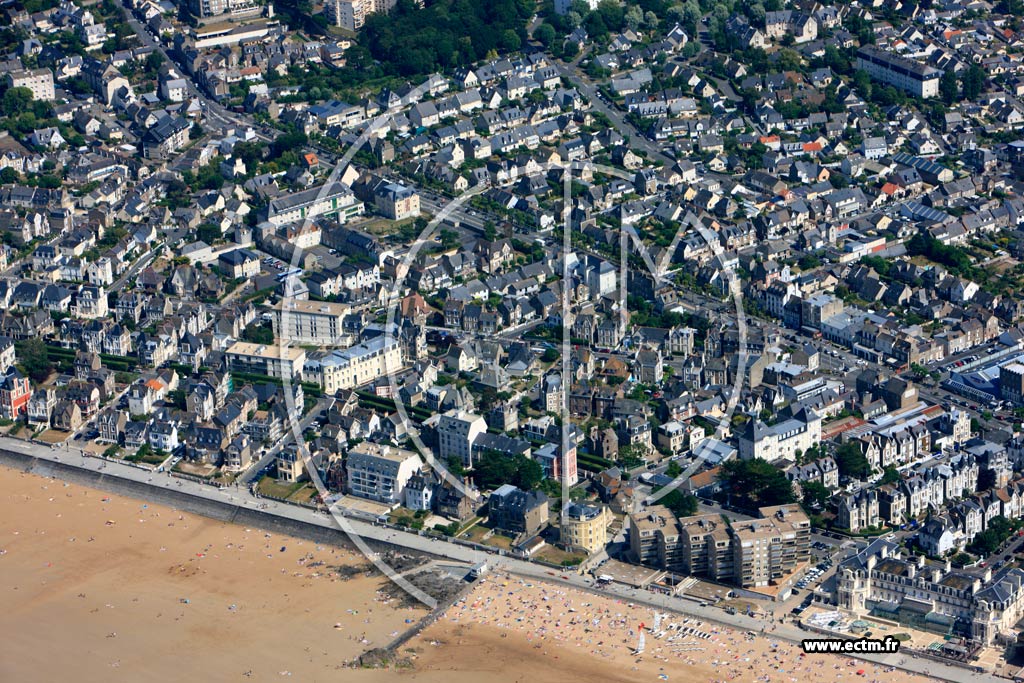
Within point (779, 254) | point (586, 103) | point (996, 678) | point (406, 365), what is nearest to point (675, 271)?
point (779, 254)

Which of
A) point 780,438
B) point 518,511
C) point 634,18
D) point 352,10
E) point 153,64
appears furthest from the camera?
point 352,10

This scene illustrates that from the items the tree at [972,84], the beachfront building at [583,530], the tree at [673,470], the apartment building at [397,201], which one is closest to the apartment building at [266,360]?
the apartment building at [397,201]

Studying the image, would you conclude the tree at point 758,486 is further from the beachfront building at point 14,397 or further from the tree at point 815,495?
the beachfront building at point 14,397

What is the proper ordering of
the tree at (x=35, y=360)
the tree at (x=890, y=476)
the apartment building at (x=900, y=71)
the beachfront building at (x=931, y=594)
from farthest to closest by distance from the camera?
the apartment building at (x=900, y=71) → the tree at (x=35, y=360) → the tree at (x=890, y=476) → the beachfront building at (x=931, y=594)

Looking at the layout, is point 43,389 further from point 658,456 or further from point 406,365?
point 658,456

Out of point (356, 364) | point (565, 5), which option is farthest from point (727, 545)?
point (565, 5)

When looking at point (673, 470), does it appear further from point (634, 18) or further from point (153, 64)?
point (153, 64)
